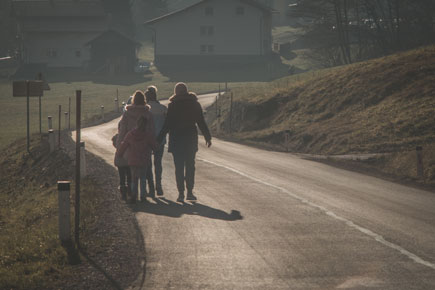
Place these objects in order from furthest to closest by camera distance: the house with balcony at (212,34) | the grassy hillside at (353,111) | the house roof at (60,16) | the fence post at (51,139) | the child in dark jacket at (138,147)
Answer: the house roof at (60,16) → the house with balcony at (212,34) → the fence post at (51,139) → the grassy hillside at (353,111) → the child in dark jacket at (138,147)

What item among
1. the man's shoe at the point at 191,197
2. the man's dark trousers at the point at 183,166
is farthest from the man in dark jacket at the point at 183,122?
the man's shoe at the point at 191,197

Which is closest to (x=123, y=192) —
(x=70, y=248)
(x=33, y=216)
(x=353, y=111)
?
(x=33, y=216)

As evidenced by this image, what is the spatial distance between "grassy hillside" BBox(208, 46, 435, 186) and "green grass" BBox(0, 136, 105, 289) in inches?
362

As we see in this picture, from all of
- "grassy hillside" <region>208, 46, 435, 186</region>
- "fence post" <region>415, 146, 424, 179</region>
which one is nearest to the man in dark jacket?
"fence post" <region>415, 146, 424, 179</region>

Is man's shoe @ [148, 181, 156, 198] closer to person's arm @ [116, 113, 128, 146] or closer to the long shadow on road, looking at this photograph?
the long shadow on road

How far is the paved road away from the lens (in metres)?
7.75

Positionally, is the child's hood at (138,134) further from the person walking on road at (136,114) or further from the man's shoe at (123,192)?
the man's shoe at (123,192)

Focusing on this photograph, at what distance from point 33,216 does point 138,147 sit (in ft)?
9.55

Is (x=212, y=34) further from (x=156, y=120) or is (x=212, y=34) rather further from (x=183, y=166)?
(x=183, y=166)

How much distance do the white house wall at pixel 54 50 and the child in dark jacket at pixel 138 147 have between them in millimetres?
81164

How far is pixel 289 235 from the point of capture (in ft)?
32.8

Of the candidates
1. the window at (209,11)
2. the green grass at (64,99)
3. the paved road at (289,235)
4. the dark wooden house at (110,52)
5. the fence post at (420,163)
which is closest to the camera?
the paved road at (289,235)

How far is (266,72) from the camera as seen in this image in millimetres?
82312

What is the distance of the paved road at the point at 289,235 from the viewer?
775 cm
